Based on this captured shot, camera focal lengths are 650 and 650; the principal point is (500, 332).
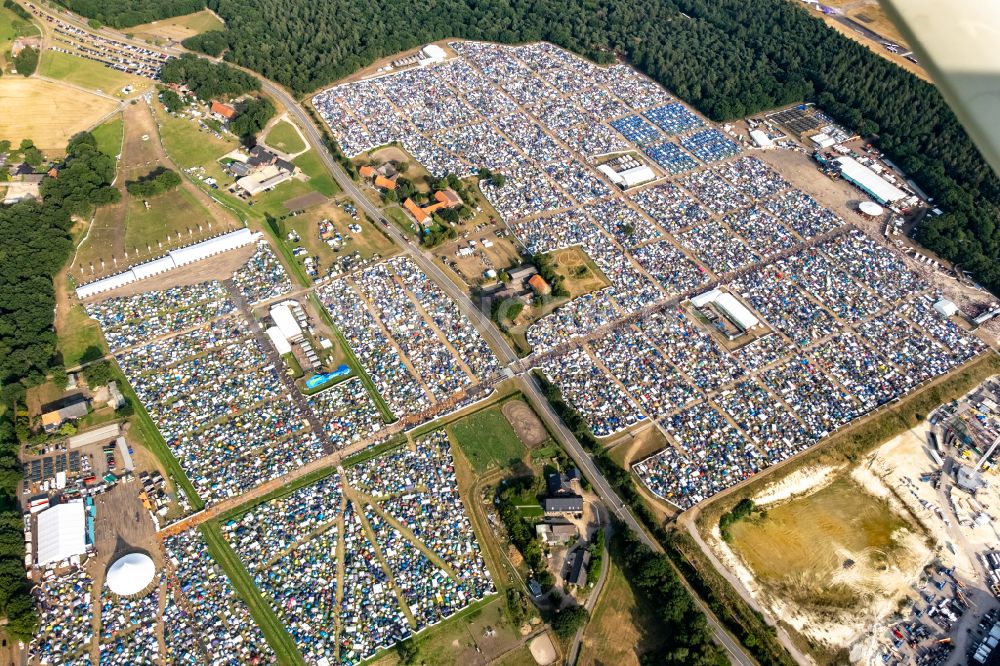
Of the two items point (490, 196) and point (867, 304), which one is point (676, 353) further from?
point (490, 196)

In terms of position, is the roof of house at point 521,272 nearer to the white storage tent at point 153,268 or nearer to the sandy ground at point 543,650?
the sandy ground at point 543,650

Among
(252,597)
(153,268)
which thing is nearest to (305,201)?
(153,268)

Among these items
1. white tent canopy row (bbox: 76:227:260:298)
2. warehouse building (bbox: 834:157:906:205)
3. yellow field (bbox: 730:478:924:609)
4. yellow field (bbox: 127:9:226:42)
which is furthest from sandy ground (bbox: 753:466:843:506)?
yellow field (bbox: 127:9:226:42)

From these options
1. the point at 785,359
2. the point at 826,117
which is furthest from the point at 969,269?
the point at 826,117

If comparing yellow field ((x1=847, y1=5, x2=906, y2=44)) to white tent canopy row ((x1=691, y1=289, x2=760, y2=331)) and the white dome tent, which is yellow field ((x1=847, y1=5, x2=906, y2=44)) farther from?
the white dome tent

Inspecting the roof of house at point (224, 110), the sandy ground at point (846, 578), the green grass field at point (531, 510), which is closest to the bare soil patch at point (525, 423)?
the green grass field at point (531, 510)
